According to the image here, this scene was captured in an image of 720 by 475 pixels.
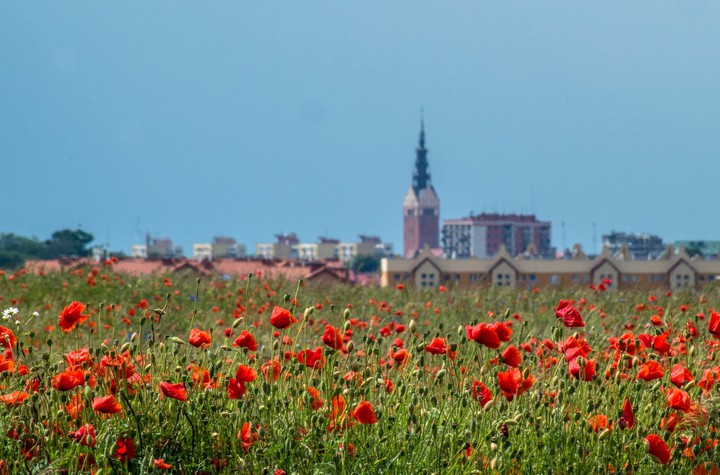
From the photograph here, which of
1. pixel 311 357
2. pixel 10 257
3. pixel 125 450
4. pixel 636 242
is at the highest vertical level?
pixel 636 242

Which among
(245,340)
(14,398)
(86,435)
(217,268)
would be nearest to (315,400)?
(245,340)

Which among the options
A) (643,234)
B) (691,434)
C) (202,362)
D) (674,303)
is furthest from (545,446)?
(643,234)

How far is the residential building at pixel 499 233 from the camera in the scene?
17688cm

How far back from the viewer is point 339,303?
11727 mm

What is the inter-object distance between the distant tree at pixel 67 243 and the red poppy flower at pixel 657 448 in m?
99.2

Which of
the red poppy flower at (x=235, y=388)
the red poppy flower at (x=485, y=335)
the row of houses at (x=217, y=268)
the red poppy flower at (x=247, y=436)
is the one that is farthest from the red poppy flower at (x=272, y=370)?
the row of houses at (x=217, y=268)

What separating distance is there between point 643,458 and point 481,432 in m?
0.69

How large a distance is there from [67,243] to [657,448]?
103 m

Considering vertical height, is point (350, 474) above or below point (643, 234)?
below

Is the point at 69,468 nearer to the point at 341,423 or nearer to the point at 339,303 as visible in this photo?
the point at 341,423

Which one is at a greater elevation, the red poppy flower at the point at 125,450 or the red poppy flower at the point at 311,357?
the red poppy flower at the point at 311,357

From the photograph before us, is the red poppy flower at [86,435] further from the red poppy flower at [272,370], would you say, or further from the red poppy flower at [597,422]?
the red poppy flower at [597,422]

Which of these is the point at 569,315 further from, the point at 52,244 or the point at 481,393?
the point at 52,244

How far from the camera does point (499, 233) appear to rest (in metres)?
178
